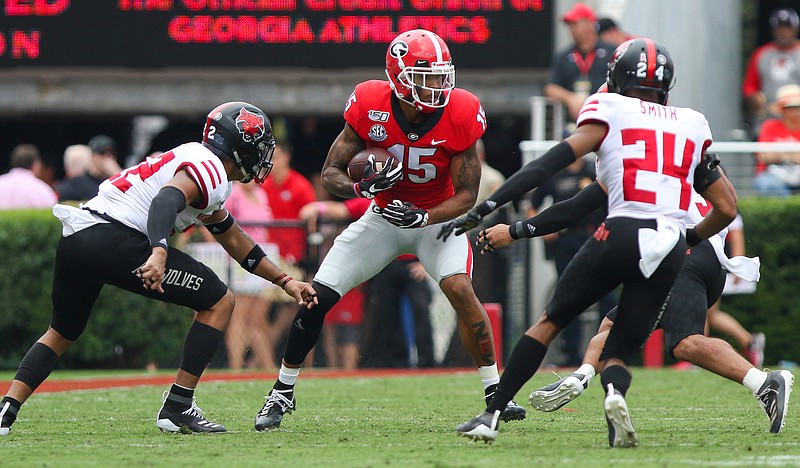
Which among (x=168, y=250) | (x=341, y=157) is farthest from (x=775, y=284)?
(x=168, y=250)

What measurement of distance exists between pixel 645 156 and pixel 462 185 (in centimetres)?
161

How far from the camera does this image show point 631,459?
5258 mm

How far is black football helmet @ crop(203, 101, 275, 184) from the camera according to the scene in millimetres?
6555

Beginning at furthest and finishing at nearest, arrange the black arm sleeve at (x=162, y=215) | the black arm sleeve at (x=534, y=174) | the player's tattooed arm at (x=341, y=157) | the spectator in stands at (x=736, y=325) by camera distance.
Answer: the spectator in stands at (x=736, y=325), the player's tattooed arm at (x=341, y=157), the black arm sleeve at (x=162, y=215), the black arm sleeve at (x=534, y=174)

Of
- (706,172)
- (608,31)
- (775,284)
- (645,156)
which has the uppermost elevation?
(608,31)

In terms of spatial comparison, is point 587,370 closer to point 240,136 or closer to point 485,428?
point 485,428

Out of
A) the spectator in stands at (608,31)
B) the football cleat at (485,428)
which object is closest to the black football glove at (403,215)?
the football cleat at (485,428)

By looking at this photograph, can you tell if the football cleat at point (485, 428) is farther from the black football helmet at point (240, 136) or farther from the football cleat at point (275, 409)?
the black football helmet at point (240, 136)

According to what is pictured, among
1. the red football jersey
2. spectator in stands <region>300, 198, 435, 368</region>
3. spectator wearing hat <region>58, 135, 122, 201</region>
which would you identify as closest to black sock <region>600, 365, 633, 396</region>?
the red football jersey

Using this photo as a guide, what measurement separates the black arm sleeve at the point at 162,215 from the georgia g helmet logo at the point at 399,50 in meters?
1.47

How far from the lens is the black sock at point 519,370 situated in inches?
228

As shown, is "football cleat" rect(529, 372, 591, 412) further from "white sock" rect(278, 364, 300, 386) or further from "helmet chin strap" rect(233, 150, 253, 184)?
"helmet chin strap" rect(233, 150, 253, 184)

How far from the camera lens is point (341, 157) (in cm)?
715

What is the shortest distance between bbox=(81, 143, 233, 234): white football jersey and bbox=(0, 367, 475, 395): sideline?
3174mm
